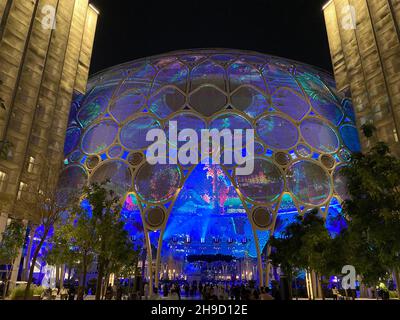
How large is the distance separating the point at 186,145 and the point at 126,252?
16.2 meters

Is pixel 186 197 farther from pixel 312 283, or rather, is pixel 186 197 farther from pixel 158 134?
pixel 312 283

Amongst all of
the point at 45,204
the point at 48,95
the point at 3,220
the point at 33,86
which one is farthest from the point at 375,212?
the point at 48,95

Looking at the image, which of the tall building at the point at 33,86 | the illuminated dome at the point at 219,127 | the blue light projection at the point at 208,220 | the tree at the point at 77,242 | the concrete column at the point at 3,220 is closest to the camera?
the tree at the point at 77,242

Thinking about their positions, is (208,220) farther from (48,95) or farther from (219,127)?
(48,95)

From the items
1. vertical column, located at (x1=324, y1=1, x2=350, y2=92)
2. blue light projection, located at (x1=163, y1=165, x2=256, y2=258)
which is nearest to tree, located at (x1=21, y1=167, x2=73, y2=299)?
blue light projection, located at (x1=163, y1=165, x2=256, y2=258)

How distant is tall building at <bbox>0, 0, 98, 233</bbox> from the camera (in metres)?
27.0

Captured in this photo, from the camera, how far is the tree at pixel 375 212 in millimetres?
13312

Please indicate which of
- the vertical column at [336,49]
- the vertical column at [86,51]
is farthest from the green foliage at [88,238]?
the vertical column at [336,49]

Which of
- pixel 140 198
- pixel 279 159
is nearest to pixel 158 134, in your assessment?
pixel 140 198

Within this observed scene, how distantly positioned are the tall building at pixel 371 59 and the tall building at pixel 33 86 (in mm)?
29286

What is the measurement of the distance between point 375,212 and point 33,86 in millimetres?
28834

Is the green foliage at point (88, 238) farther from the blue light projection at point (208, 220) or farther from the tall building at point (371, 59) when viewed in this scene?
the tall building at point (371, 59)
